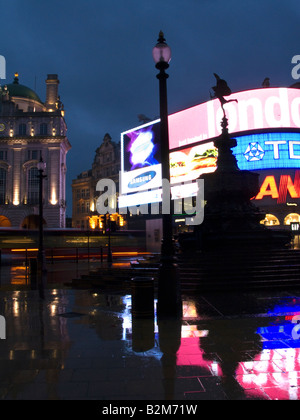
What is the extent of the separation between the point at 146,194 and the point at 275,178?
813 inches

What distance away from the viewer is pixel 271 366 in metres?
4.72

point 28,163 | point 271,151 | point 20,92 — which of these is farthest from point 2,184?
point 271,151

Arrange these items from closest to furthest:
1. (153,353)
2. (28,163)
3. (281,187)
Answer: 1. (153,353)
2. (281,187)
3. (28,163)

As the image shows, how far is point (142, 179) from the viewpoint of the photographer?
5912cm

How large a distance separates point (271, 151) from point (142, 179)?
837 inches

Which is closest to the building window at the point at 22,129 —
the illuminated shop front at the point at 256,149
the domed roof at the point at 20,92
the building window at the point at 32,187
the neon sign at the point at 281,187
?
the building window at the point at 32,187

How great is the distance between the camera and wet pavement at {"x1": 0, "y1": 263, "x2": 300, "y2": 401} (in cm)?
403

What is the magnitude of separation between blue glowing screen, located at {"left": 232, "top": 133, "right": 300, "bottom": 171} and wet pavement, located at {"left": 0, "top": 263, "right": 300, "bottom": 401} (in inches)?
1784

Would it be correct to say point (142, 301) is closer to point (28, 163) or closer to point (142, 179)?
point (142, 179)

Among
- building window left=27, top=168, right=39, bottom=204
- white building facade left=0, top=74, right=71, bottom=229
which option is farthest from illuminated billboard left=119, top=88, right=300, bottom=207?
building window left=27, top=168, right=39, bottom=204

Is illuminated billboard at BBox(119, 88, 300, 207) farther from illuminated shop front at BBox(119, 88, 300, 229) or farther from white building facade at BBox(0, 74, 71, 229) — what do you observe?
white building facade at BBox(0, 74, 71, 229)

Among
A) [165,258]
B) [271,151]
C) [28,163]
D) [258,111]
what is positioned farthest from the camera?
[28,163]

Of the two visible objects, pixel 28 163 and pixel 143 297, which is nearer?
pixel 143 297

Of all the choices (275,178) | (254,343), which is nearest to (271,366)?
(254,343)
